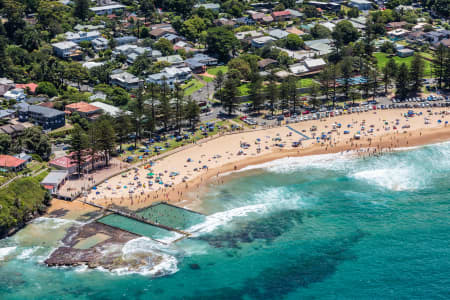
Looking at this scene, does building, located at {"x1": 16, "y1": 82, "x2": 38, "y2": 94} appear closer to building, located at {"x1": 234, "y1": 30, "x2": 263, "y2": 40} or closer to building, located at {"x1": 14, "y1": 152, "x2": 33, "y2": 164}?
building, located at {"x1": 14, "y1": 152, "x2": 33, "y2": 164}

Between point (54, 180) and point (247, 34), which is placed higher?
point (247, 34)

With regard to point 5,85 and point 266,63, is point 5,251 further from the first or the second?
point 266,63

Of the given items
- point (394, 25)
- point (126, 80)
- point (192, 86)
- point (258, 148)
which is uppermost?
point (394, 25)

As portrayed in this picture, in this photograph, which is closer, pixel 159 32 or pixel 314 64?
pixel 314 64

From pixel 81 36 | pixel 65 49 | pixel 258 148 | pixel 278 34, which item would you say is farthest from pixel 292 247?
pixel 81 36

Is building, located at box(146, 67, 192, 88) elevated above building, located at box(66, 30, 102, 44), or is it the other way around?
building, located at box(66, 30, 102, 44)

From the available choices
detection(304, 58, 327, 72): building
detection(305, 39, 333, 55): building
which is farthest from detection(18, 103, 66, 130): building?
detection(305, 39, 333, 55): building
